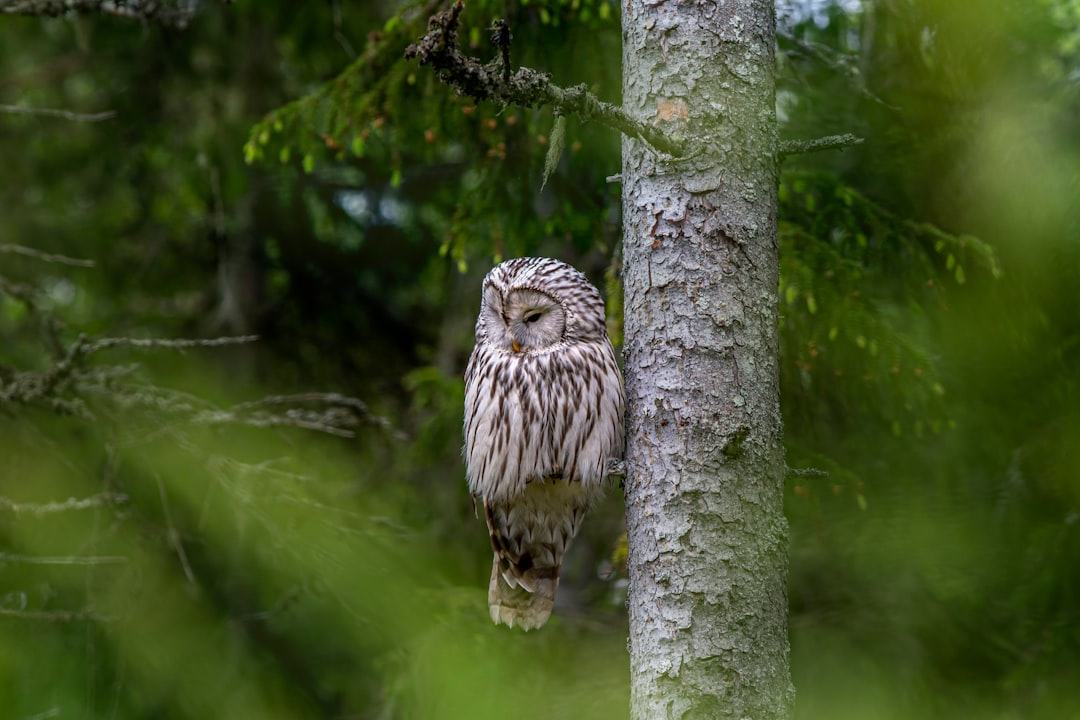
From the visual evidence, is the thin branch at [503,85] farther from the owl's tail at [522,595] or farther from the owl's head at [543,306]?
the owl's tail at [522,595]

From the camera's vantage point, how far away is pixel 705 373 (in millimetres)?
3051

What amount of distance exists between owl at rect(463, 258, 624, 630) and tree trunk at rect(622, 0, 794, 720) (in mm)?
367

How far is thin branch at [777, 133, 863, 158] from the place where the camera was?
299cm

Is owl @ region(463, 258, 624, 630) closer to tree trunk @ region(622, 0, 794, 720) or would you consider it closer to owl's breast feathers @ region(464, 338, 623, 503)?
owl's breast feathers @ region(464, 338, 623, 503)

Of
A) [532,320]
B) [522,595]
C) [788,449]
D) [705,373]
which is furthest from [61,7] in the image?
[788,449]

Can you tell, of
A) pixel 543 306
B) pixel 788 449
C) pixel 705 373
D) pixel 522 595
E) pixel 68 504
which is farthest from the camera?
pixel 522 595

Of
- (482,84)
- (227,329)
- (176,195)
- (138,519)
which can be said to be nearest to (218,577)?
(138,519)

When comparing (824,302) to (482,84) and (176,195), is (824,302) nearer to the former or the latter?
(482,84)

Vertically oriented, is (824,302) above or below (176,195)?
below

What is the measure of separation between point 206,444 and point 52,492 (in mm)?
685

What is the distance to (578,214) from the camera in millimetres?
4809

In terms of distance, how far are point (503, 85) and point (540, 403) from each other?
4.87 feet

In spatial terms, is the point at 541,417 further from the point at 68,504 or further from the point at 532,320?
the point at 68,504

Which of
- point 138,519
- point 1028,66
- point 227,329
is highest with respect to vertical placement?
point 1028,66
